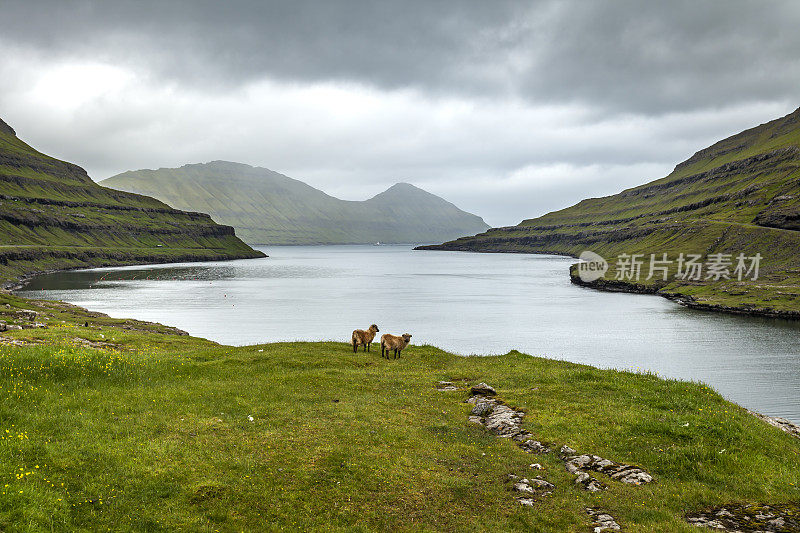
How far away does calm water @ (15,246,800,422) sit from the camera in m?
73.1

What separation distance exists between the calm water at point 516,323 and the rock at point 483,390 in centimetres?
4070

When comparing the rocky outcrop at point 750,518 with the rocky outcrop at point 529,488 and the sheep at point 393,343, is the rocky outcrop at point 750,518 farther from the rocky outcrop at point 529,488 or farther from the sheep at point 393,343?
the sheep at point 393,343

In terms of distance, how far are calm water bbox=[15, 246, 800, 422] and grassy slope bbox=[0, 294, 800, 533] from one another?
1561 inches

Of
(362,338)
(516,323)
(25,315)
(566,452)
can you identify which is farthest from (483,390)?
(516,323)

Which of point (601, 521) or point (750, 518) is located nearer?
point (750, 518)

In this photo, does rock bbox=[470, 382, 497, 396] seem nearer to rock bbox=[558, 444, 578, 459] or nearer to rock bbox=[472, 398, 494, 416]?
rock bbox=[472, 398, 494, 416]

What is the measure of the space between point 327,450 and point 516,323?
98337 millimetres

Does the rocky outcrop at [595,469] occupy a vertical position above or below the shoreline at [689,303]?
above

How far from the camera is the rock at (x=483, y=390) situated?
29.3 metres

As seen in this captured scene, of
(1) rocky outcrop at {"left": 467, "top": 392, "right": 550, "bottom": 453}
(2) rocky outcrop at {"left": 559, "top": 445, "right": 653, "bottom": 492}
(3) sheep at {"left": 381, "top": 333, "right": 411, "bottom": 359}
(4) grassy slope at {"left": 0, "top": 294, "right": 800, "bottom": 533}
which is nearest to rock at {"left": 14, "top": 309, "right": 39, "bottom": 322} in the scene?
(4) grassy slope at {"left": 0, "top": 294, "right": 800, "bottom": 533}

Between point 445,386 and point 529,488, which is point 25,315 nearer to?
point 445,386

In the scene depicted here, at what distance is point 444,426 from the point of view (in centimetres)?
2344

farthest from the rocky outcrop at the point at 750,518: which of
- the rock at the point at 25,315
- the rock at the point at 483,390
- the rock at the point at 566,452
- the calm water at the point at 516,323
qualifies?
the rock at the point at 25,315

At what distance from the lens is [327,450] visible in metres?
18.7
